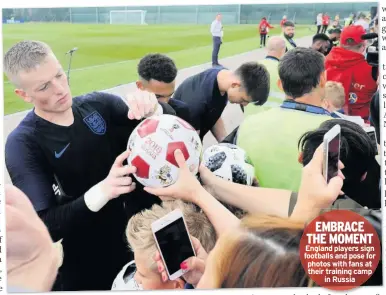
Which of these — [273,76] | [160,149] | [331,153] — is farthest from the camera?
[273,76]

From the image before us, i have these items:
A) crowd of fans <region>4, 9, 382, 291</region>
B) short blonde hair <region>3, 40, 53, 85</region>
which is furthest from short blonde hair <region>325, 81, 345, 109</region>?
short blonde hair <region>3, 40, 53, 85</region>

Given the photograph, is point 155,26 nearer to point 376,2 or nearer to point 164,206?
point 164,206

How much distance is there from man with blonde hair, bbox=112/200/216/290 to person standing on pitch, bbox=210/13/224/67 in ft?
2.61

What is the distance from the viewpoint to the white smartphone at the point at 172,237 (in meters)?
2.63

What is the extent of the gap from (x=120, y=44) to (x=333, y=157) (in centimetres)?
127

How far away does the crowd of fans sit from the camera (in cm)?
256

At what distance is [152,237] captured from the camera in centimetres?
266

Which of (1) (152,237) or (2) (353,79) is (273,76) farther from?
(1) (152,237)

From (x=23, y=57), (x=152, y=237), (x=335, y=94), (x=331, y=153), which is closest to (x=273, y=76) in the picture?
(x=335, y=94)

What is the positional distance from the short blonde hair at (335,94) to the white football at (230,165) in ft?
1.85

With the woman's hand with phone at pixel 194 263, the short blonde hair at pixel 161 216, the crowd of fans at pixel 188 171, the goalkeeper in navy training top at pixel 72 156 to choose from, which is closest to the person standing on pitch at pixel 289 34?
the crowd of fans at pixel 188 171

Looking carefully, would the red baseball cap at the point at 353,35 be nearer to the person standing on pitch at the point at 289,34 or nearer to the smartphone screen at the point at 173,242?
the person standing on pitch at the point at 289,34

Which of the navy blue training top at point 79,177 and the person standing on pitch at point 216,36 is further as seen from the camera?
the person standing on pitch at point 216,36

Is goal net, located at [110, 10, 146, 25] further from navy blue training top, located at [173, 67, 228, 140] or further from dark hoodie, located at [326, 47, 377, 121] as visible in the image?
dark hoodie, located at [326, 47, 377, 121]
